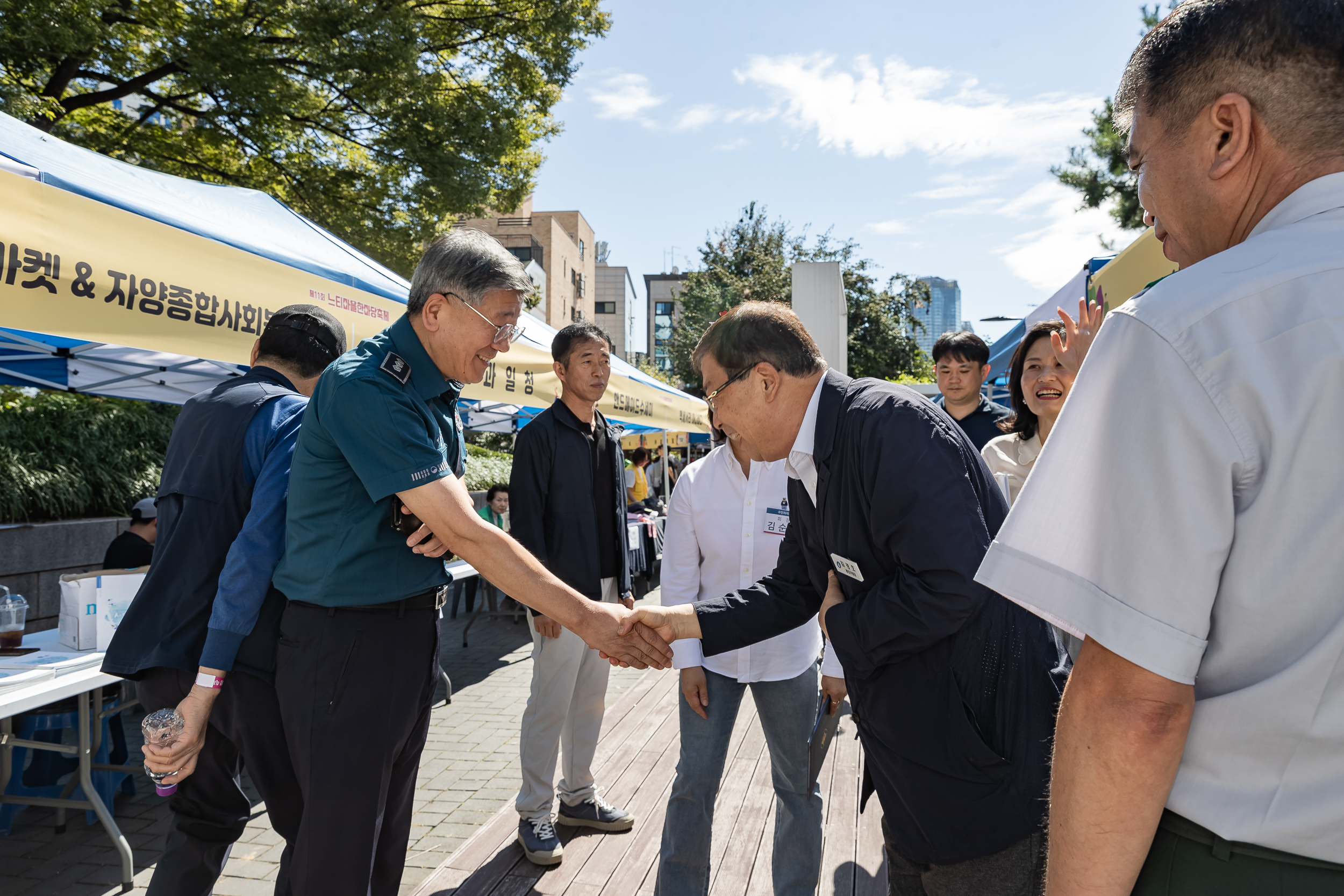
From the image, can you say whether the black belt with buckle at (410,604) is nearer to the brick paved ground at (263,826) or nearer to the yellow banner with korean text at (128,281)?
the yellow banner with korean text at (128,281)

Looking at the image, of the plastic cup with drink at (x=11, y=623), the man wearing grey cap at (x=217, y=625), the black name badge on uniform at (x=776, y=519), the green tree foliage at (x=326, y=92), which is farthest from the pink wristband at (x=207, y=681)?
the green tree foliage at (x=326, y=92)

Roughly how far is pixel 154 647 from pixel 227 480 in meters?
0.52

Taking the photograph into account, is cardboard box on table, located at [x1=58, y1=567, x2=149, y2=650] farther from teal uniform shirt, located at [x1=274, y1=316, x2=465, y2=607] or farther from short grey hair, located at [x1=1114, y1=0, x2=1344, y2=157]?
short grey hair, located at [x1=1114, y1=0, x2=1344, y2=157]

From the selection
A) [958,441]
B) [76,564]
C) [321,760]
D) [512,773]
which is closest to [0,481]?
[76,564]

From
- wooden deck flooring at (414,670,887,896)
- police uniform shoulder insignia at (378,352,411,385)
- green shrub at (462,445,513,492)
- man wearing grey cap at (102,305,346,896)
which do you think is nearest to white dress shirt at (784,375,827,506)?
police uniform shoulder insignia at (378,352,411,385)

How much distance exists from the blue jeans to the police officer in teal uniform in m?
0.96

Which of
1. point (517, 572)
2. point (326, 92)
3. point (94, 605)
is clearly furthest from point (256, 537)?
point (326, 92)

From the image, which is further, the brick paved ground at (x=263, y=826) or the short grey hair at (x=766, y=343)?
the brick paved ground at (x=263, y=826)

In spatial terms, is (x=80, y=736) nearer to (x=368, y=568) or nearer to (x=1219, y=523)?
(x=368, y=568)

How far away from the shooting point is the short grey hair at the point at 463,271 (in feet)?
7.38

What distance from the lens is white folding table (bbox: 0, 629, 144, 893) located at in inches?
125

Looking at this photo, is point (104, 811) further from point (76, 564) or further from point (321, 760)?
point (76, 564)

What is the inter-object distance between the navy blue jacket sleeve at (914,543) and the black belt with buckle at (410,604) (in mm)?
1120

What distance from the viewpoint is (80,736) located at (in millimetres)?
3615
